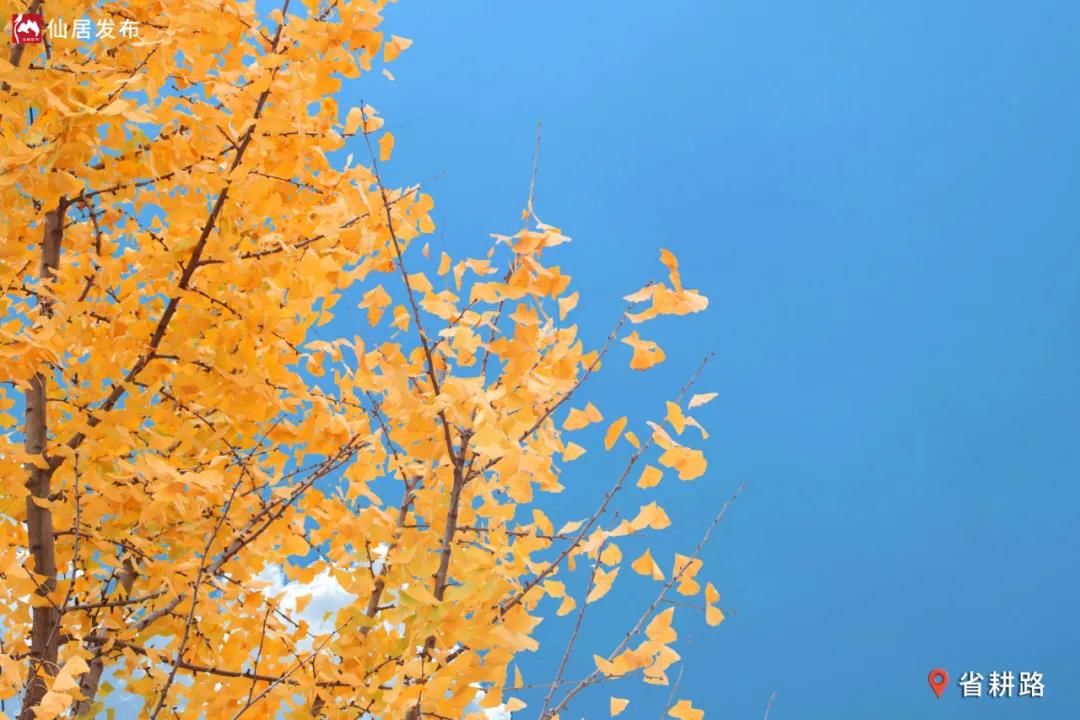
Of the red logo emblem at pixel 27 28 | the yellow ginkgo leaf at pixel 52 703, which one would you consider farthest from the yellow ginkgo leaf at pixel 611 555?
the red logo emblem at pixel 27 28

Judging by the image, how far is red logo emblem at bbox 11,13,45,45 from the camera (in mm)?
1557

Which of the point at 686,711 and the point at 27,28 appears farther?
the point at 27,28

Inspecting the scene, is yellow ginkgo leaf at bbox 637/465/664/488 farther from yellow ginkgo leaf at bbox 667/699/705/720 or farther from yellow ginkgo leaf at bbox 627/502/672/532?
yellow ginkgo leaf at bbox 667/699/705/720

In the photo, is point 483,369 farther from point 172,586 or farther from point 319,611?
point 319,611

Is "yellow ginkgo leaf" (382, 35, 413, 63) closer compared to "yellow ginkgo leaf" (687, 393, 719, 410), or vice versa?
"yellow ginkgo leaf" (687, 393, 719, 410)

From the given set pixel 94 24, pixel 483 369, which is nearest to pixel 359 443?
pixel 483 369

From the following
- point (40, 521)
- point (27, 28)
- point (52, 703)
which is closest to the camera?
point (52, 703)

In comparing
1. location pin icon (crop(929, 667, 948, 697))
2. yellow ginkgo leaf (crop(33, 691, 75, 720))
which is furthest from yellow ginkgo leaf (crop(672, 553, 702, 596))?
location pin icon (crop(929, 667, 948, 697))

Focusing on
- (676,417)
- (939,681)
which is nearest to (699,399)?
(676,417)

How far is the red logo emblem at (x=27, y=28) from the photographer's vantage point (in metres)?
1.56

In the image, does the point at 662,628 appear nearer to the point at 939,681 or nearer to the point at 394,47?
the point at 394,47

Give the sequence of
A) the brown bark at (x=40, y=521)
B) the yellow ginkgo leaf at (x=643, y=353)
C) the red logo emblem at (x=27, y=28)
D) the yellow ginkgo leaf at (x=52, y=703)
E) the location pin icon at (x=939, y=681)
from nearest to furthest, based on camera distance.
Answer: the yellow ginkgo leaf at (x=52, y=703), the yellow ginkgo leaf at (x=643, y=353), the red logo emblem at (x=27, y=28), the brown bark at (x=40, y=521), the location pin icon at (x=939, y=681)

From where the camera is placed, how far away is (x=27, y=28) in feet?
5.14

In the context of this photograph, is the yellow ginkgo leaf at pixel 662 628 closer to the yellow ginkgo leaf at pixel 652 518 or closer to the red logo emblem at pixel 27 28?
the yellow ginkgo leaf at pixel 652 518
